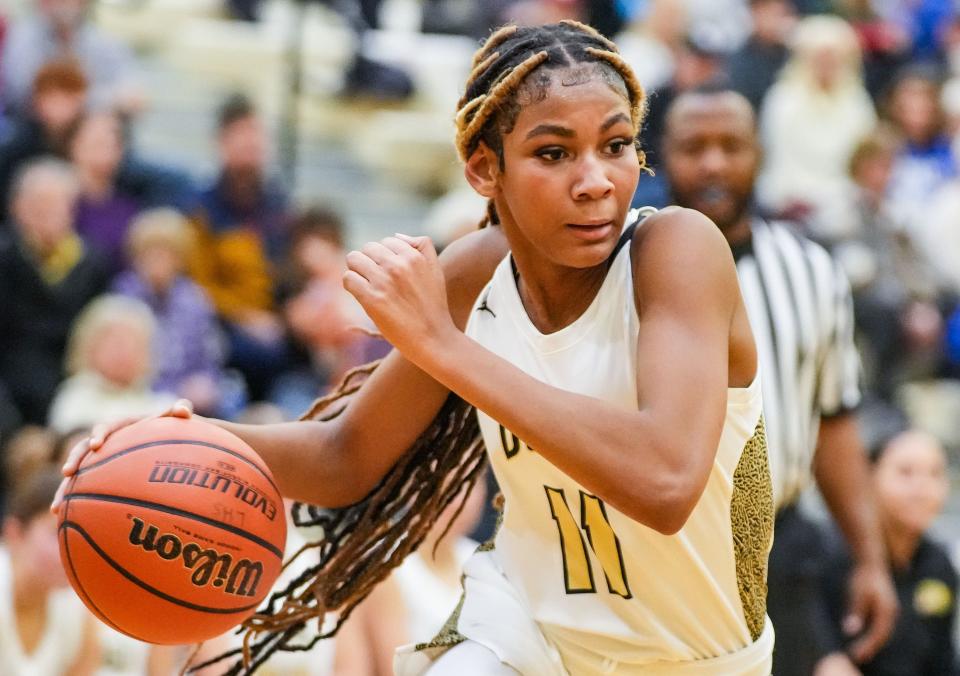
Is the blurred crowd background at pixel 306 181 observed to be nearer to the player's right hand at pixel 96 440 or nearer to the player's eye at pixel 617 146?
the player's right hand at pixel 96 440

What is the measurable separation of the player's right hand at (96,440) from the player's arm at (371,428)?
0.13 metres

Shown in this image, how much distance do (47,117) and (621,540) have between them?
586 centimetres

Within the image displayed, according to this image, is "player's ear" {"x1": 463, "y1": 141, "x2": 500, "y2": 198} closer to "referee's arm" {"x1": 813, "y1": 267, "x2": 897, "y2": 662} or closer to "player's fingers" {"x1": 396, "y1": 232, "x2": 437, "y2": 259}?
"player's fingers" {"x1": 396, "y1": 232, "x2": 437, "y2": 259}

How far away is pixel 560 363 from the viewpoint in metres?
3.04

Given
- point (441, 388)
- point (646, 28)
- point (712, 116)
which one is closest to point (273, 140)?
point (646, 28)

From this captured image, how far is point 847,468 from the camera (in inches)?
186

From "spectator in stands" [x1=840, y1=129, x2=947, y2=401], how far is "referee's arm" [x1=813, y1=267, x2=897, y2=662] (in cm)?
380

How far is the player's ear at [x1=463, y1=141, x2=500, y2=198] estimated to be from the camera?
3.07 metres

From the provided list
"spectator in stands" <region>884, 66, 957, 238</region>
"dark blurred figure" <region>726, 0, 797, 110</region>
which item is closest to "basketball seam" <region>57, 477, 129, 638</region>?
"dark blurred figure" <region>726, 0, 797, 110</region>

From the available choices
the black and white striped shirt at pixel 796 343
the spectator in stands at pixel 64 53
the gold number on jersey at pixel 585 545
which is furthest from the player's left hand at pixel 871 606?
the spectator in stands at pixel 64 53

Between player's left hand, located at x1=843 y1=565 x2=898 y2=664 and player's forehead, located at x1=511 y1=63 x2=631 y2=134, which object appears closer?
player's forehead, located at x1=511 y1=63 x2=631 y2=134

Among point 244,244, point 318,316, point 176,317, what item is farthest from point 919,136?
point 176,317

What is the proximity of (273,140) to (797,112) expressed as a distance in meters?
3.44

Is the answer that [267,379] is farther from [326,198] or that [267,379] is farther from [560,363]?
[560,363]
